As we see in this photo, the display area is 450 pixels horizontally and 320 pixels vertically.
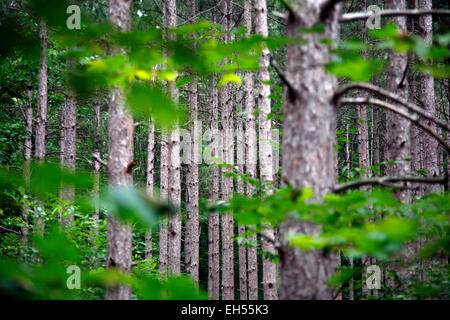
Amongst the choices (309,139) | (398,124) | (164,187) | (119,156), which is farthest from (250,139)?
(309,139)

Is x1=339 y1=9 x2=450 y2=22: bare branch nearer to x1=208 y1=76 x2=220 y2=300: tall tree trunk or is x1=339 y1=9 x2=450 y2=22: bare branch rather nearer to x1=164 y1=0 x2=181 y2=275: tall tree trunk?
x1=164 y1=0 x2=181 y2=275: tall tree trunk

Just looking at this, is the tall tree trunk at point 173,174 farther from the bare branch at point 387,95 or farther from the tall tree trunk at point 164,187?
the bare branch at point 387,95

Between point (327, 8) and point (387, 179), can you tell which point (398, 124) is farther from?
point (327, 8)

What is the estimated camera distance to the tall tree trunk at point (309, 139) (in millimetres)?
2441

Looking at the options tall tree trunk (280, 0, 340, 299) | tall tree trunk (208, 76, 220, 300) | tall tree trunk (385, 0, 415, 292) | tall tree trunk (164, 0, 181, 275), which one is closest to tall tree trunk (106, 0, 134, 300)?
tall tree trunk (280, 0, 340, 299)

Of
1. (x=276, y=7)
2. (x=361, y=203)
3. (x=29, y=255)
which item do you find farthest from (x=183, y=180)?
(x=361, y=203)

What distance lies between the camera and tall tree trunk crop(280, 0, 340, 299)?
8.01ft

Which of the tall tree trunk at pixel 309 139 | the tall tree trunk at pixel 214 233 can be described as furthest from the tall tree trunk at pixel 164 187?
the tall tree trunk at pixel 309 139

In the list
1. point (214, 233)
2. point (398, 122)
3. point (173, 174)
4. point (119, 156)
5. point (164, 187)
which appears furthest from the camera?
point (214, 233)

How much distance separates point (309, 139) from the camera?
2.51 metres

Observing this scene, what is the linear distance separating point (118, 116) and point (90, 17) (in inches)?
119
